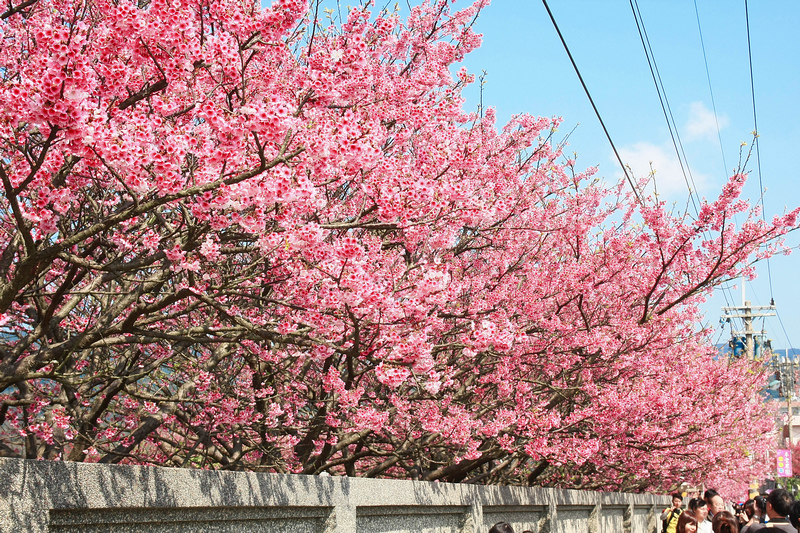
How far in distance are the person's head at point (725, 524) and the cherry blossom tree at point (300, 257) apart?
2.38m

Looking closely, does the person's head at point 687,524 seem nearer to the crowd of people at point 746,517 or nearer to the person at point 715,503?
the crowd of people at point 746,517

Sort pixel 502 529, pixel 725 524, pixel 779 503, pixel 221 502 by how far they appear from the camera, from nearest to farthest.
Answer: pixel 221 502 → pixel 502 529 → pixel 779 503 → pixel 725 524

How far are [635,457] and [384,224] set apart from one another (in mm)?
9561

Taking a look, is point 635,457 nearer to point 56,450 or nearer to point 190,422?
point 190,422

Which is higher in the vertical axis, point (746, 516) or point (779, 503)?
point (779, 503)

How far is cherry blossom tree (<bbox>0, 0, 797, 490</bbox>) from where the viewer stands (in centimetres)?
464

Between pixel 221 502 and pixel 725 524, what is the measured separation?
5.46 meters

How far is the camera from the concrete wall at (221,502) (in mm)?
3252

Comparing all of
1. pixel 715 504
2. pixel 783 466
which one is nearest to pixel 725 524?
→ pixel 715 504

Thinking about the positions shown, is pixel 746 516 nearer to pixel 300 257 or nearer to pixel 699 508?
pixel 699 508

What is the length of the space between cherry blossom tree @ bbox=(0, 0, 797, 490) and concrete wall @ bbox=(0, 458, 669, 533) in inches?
36.1

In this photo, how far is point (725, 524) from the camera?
7.65 metres

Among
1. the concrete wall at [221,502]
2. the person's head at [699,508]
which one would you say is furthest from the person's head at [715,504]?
the concrete wall at [221,502]

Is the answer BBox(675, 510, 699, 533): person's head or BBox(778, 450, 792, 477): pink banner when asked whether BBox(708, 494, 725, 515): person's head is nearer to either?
BBox(675, 510, 699, 533): person's head
